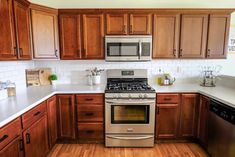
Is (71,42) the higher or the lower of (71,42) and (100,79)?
the higher

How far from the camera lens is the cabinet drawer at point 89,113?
107 inches

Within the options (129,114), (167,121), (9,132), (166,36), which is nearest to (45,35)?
(9,132)

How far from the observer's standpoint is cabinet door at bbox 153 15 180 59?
9.38ft

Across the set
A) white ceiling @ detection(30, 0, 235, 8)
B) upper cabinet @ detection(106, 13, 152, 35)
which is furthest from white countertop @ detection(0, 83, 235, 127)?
white ceiling @ detection(30, 0, 235, 8)

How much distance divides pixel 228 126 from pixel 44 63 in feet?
10.2

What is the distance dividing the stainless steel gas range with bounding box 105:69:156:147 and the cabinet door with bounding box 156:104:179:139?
125 millimetres

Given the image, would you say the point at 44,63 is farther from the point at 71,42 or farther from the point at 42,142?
the point at 42,142

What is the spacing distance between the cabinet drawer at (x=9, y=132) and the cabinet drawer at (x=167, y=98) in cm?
197

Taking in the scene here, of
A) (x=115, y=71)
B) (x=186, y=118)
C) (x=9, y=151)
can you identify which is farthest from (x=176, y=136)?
(x=9, y=151)

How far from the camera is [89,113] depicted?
108 inches

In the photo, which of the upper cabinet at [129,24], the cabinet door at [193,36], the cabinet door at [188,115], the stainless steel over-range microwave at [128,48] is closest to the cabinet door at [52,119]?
the stainless steel over-range microwave at [128,48]

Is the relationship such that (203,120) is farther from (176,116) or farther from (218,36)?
(218,36)

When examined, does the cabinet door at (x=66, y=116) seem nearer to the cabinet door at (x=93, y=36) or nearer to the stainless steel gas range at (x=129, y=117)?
the stainless steel gas range at (x=129, y=117)

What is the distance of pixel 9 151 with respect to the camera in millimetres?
1513
